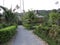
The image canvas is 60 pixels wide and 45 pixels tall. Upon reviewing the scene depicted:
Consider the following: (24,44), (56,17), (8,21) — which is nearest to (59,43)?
(24,44)

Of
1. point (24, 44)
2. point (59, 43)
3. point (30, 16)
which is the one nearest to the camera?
point (59, 43)

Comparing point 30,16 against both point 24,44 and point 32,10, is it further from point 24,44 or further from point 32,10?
point 24,44

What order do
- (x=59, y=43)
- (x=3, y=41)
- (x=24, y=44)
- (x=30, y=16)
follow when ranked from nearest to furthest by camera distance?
1. (x=59, y=43)
2. (x=24, y=44)
3. (x=3, y=41)
4. (x=30, y=16)

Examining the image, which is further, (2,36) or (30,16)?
(30,16)

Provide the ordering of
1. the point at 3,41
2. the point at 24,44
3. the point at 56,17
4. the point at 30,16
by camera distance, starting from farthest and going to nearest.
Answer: the point at 30,16 < the point at 56,17 < the point at 3,41 < the point at 24,44

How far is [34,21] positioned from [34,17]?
2.96 ft

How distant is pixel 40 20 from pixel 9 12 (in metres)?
21.5

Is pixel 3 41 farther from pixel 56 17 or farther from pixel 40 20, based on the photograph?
pixel 40 20

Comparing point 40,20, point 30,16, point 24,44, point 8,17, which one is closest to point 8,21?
point 8,17

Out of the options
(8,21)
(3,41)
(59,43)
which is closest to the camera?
(59,43)

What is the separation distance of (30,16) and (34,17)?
0.94 metres

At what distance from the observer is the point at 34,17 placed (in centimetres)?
4397

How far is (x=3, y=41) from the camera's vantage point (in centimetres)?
1420

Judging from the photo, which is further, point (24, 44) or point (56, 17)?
point (56, 17)
